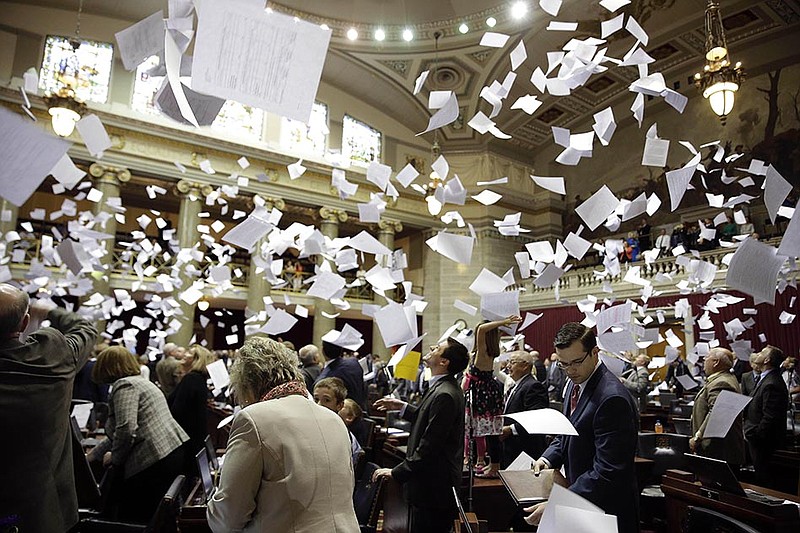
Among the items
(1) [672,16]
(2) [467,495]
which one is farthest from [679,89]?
(2) [467,495]

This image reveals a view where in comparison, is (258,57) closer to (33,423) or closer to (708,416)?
(33,423)

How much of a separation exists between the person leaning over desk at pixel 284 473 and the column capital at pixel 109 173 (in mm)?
13679

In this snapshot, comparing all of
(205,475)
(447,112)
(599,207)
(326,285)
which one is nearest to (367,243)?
(326,285)

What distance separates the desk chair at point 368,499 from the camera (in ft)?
8.00

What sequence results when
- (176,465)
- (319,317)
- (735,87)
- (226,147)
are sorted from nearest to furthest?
(176,465) < (735,87) < (226,147) < (319,317)

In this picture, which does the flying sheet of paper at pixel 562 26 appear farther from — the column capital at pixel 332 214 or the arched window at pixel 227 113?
the column capital at pixel 332 214

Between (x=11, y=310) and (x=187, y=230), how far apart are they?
13.0 meters

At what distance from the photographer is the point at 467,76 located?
1611cm

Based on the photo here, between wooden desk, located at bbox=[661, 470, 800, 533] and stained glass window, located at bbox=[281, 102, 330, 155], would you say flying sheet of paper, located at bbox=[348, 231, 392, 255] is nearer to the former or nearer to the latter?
wooden desk, located at bbox=[661, 470, 800, 533]

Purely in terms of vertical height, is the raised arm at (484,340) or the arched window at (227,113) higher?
the arched window at (227,113)

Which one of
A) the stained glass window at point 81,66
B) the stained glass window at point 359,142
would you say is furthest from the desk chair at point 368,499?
the stained glass window at point 359,142

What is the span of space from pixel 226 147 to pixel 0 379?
13.7 meters

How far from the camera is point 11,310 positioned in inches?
68.7

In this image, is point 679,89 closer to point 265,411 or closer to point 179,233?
point 179,233
